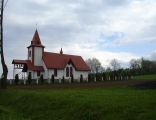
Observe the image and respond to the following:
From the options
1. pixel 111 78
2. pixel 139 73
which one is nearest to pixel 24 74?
pixel 111 78

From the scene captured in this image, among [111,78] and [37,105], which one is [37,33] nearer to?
[111,78]

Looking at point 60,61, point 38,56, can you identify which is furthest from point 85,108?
point 60,61

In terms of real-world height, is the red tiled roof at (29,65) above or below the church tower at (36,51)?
below

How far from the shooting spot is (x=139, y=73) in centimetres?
7050

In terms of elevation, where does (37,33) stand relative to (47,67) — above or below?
above

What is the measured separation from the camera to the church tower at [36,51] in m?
61.0

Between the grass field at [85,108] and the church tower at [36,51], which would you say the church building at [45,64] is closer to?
the church tower at [36,51]

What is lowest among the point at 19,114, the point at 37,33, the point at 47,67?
the point at 19,114

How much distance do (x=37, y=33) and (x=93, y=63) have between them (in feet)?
211

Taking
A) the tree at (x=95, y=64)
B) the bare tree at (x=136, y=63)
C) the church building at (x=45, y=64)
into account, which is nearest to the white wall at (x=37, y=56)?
the church building at (x=45, y=64)

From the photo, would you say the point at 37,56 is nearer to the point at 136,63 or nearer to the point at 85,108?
the point at 85,108

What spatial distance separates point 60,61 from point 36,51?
17.9ft

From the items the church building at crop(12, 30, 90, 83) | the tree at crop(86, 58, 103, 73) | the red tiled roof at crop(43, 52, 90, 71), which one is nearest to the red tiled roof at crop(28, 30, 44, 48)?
the church building at crop(12, 30, 90, 83)

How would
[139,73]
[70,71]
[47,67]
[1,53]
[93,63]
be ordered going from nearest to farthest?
[1,53] < [47,67] < [70,71] < [139,73] < [93,63]
